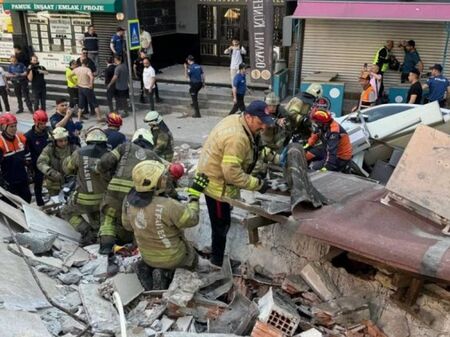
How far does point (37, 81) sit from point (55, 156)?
732cm

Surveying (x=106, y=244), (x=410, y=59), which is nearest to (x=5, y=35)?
(x=410, y=59)

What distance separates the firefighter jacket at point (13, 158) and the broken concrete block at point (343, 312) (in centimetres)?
461

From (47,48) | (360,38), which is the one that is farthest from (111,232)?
(47,48)

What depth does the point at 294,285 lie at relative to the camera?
4422mm

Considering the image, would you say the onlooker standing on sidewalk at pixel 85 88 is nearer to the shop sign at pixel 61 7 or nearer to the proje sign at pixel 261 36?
the shop sign at pixel 61 7

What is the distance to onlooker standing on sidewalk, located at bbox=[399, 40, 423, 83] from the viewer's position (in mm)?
11812

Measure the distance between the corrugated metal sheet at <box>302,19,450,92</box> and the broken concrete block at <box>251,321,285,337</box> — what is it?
10.1 metres

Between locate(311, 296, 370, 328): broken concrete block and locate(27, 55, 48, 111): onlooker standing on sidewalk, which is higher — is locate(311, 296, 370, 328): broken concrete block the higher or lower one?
the lower one

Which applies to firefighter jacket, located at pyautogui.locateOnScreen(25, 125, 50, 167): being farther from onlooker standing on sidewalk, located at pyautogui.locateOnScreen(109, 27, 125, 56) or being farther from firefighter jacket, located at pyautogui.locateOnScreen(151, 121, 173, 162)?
onlooker standing on sidewalk, located at pyautogui.locateOnScreen(109, 27, 125, 56)

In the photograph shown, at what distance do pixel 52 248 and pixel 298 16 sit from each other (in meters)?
8.49

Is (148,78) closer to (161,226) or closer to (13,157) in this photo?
(13,157)

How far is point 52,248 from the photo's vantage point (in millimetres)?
5379

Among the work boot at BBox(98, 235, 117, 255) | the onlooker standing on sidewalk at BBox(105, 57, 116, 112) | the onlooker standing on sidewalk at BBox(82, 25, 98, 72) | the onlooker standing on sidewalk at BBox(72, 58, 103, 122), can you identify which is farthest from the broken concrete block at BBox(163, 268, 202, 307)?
the onlooker standing on sidewalk at BBox(82, 25, 98, 72)

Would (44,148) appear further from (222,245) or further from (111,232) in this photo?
(222,245)
